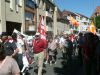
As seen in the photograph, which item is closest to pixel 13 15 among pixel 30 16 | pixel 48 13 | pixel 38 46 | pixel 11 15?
pixel 11 15

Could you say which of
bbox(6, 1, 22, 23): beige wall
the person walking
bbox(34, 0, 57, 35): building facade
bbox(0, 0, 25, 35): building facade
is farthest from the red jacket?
bbox(34, 0, 57, 35): building facade

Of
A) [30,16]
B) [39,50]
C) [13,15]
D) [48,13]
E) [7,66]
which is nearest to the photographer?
[7,66]

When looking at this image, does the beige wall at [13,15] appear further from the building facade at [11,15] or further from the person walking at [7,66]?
the person walking at [7,66]

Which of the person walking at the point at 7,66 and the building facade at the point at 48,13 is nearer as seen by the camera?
the person walking at the point at 7,66

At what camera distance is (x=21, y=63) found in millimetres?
13195

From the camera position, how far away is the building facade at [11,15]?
28781 millimetres

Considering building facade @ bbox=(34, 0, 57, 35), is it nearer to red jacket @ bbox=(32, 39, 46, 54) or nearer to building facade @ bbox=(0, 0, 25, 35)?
building facade @ bbox=(0, 0, 25, 35)

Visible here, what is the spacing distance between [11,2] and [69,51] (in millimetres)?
12198

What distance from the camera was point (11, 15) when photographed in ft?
105

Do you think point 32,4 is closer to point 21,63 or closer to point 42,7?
point 42,7

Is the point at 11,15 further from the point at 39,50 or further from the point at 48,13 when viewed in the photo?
the point at 48,13

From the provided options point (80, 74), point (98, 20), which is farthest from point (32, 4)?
point (98, 20)

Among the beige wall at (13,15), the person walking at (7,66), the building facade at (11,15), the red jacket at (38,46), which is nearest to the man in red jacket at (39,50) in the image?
the red jacket at (38,46)

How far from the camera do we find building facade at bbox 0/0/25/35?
94.4 feet
